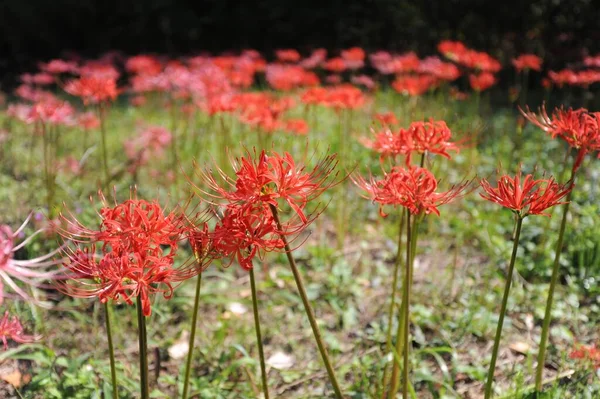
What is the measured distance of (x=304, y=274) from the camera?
9.45ft

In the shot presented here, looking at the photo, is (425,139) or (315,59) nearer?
(425,139)

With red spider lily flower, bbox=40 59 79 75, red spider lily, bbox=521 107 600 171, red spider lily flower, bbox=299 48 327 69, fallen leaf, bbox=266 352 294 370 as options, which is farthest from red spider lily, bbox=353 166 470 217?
red spider lily flower, bbox=299 48 327 69

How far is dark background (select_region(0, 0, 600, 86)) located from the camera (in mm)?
8062

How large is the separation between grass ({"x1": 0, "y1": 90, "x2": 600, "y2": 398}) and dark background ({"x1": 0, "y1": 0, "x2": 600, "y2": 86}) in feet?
16.3

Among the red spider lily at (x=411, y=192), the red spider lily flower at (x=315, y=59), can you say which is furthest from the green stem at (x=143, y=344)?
the red spider lily flower at (x=315, y=59)

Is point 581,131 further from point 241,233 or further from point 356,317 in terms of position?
point 356,317

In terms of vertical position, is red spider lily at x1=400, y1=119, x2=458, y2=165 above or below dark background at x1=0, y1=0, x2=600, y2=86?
below

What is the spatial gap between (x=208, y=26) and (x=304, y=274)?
28.1ft

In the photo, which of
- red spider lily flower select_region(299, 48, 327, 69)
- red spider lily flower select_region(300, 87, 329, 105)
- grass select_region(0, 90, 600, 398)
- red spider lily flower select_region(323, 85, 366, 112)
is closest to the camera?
grass select_region(0, 90, 600, 398)

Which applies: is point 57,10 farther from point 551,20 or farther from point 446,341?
point 446,341

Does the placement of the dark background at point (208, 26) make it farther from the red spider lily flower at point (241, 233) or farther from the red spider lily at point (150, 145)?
the red spider lily flower at point (241, 233)

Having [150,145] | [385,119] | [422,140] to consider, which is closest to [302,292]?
[422,140]

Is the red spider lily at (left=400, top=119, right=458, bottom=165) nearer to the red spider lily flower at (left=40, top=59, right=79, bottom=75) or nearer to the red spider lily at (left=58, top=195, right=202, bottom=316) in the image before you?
the red spider lily at (left=58, top=195, right=202, bottom=316)

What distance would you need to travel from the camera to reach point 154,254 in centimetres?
109
